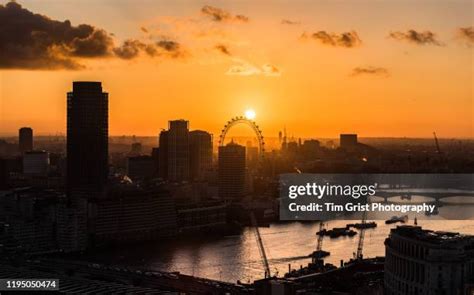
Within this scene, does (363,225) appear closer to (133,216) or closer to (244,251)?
(244,251)

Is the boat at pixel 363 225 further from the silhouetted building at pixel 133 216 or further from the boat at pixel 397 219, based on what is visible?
the silhouetted building at pixel 133 216

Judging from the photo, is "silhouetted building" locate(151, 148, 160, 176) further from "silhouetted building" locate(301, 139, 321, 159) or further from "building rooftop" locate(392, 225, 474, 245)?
"building rooftop" locate(392, 225, 474, 245)

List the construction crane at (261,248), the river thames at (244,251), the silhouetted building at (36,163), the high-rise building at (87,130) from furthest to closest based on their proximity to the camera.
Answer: the silhouetted building at (36,163), the high-rise building at (87,130), the river thames at (244,251), the construction crane at (261,248)

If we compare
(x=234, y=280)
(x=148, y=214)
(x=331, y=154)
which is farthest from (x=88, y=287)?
(x=331, y=154)

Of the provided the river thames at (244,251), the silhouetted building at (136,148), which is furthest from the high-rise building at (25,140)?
the river thames at (244,251)

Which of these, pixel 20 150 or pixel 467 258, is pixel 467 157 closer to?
pixel 20 150

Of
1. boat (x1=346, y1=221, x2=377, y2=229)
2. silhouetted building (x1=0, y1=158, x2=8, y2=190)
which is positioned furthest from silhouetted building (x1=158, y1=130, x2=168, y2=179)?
boat (x1=346, y1=221, x2=377, y2=229)
